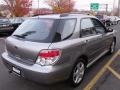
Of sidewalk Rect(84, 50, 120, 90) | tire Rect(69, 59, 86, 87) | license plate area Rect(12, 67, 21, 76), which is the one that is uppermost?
license plate area Rect(12, 67, 21, 76)

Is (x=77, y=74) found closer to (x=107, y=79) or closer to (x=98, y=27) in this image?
(x=107, y=79)

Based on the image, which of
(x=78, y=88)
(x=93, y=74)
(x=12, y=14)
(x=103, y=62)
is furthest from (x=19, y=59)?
(x=12, y=14)

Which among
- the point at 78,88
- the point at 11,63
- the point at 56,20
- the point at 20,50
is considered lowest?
the point at 78,88

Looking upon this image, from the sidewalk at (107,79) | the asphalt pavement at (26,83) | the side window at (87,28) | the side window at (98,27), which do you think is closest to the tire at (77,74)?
the asphalt pavement at (26,83)

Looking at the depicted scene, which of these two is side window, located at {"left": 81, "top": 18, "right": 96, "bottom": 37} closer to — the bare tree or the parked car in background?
the parked car in background

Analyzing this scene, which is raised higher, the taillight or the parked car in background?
the taillight

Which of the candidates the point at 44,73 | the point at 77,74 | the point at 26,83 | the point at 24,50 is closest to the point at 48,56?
the point at 44,73

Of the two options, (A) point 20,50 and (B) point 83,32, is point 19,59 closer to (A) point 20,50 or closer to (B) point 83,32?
(A) point 20,50

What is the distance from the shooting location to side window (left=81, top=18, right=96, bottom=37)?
549cm

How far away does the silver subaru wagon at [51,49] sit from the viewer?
437cm

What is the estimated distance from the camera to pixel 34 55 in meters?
4.45

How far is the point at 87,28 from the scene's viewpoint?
19.0ft

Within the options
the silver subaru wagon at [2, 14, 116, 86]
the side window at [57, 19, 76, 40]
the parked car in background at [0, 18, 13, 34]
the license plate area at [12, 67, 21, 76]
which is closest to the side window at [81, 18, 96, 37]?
the silver subaru wagon at [2, 14, 116, 86]

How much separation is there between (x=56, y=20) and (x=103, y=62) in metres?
3.12
